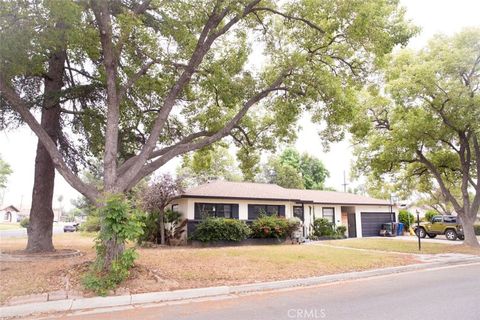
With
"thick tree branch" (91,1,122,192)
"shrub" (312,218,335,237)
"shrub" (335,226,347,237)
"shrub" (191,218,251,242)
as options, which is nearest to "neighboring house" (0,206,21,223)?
"shrub" (191,218,251,242)

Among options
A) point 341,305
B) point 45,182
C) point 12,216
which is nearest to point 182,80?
point 45,182

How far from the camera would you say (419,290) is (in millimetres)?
9102

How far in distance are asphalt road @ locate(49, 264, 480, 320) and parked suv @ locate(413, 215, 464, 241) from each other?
20291 millimetres

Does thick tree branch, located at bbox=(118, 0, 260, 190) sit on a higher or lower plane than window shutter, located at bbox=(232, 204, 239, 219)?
higher

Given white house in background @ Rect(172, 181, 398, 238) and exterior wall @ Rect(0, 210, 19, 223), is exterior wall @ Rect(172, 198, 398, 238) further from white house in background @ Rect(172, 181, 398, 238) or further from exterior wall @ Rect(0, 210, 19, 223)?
exterior wall @ Rect(0, 210, 19, 223)

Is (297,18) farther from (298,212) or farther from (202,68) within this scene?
(298,212)

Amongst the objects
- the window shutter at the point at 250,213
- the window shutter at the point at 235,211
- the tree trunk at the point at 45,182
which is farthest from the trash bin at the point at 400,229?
the tree trunk at the point at 45,182

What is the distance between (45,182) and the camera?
1468 cm

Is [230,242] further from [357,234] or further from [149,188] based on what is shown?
[357,234]

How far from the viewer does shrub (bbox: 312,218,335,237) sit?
26.3 metres

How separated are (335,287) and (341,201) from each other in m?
20.1

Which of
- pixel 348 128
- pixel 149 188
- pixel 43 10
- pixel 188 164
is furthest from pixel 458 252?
pixel 43 10

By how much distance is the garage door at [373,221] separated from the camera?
99.8 feet

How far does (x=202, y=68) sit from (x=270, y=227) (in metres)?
Answer: 11.2
